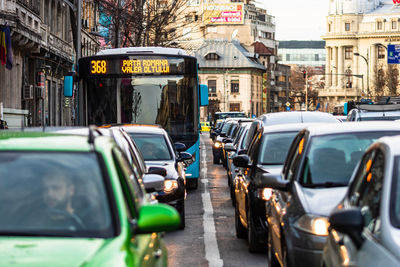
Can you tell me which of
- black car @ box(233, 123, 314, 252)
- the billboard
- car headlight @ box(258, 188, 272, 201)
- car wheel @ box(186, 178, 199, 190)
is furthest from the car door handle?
the billboard

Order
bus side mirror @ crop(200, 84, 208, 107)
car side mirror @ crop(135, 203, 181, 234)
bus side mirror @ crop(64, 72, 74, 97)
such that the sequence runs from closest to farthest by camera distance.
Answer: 1. car side mirror @ crop(135, 203, 181, 234)
2. bus side mirror @ crop(64, 72, 74, 97)
3. bus side mirror @ crop(200, 84, 208, 107)

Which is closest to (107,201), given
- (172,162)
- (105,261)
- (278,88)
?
(105,261)

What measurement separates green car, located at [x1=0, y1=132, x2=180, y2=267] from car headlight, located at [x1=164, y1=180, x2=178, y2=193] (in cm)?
800

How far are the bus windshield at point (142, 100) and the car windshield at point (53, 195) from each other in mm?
15208

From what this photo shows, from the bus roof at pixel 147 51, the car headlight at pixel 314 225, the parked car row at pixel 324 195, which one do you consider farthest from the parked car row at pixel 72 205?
the bus roof at pixel 147 51

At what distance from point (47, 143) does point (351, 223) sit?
1.85m

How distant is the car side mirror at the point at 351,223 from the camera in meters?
4.91

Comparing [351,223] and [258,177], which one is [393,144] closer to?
[351,223]

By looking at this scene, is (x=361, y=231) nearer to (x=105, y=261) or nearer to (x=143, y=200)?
(x=105, y=261)

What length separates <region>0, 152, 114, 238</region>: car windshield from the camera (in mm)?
4855

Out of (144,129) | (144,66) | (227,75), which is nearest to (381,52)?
(227,75)

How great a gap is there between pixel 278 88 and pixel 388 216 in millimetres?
158923

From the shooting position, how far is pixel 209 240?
1239 centimetres

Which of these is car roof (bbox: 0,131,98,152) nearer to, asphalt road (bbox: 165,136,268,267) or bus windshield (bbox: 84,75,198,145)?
asphalt road (bbox: 165,136,268,267)
